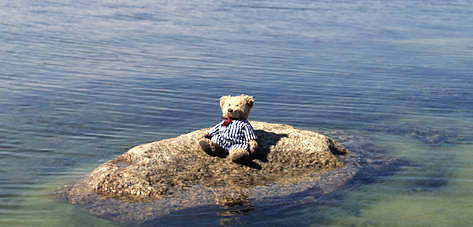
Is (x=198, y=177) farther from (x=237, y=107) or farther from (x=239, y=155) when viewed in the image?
(x=237, y=107)

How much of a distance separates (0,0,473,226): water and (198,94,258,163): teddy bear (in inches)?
40.2

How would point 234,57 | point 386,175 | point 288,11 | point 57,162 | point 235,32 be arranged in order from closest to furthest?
point 386,175, point 57,162, point 234,57, point 235,32, point 288,11

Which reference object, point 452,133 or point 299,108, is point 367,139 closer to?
point 452,133

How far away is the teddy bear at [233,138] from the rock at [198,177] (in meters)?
0.14

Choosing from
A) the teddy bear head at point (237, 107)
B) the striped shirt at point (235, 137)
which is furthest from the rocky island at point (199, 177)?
the teddy bear head at point (237, 107)

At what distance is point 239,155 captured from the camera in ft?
25.6

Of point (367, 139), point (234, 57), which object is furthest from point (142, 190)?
point (234, 57)

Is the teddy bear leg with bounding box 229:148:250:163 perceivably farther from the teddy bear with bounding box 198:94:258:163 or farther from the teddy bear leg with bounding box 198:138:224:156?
the teddy bear leg with bounding box 198:138:224:156

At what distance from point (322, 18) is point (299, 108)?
51.8ft

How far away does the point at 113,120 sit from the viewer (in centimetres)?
1188

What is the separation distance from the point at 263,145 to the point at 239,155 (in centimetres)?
64

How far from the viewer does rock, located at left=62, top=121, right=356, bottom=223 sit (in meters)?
7.19

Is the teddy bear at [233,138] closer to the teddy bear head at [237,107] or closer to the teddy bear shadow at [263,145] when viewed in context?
the teddy bear head at [237,107]

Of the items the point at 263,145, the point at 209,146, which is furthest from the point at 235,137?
the point at 263,145
